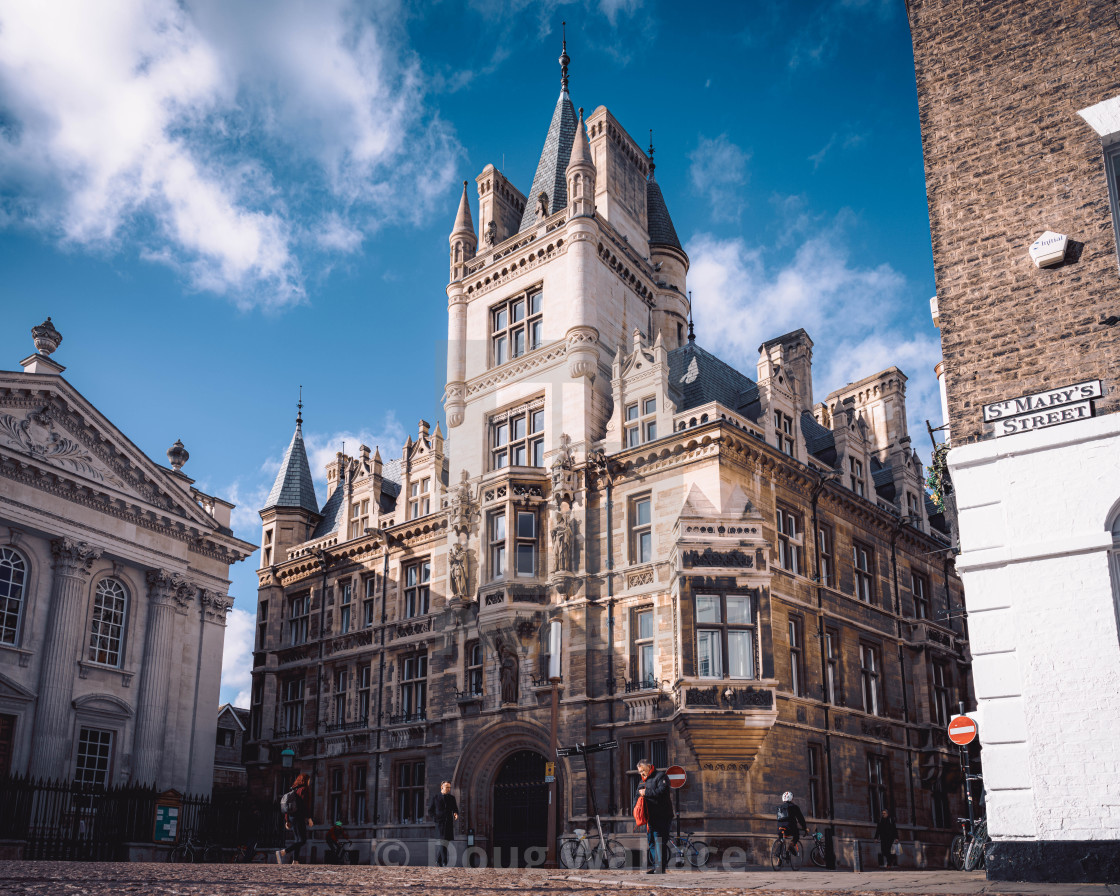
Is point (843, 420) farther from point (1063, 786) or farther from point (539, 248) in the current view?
point (1063, 786)

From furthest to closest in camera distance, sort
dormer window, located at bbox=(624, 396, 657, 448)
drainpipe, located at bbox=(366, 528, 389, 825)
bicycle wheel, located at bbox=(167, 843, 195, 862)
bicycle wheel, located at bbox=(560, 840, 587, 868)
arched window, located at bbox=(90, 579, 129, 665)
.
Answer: drainpipe, located at bbox=(366, 528, 389, 825) → arched window, located at bbox=(90, 579, 129, 665) → dormer window, located at bbox=(624, 396, 657, 448) → bicycle wheel, located at bbox=(167, 843, 195, 862) → bicycle wheel, located at bbox=(560, 840, 587, 868)

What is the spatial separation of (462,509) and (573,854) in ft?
37.4

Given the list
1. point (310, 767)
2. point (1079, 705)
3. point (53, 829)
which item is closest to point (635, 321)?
point (310, 767)

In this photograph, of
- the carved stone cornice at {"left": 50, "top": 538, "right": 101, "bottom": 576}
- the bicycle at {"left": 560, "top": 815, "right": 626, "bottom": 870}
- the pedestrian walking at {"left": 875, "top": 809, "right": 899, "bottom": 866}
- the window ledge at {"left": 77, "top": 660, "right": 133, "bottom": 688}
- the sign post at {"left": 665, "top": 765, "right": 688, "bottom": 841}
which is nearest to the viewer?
the sign post at {"left": 665, "top": 765, "right": 688, "bottom": 841}

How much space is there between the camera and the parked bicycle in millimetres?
28859

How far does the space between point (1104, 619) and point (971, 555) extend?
1563 mm

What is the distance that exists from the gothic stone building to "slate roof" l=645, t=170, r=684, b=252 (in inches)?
6.6

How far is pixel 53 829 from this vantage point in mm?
26047

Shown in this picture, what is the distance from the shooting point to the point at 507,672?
29.9m

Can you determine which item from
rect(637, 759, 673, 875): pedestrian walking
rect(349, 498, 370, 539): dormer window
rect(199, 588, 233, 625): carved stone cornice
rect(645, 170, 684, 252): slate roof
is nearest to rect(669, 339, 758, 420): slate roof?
rect(645, 170, 684, 252): slate roof

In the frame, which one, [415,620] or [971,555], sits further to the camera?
[415,620]

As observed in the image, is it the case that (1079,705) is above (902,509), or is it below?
below

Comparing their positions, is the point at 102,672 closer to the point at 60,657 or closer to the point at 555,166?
the point at 60,657

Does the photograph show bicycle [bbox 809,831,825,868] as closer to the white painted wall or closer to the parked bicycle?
the white painted wall
